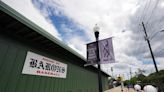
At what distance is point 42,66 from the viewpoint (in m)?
4.11

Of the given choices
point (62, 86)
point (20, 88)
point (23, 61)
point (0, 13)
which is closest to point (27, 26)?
point (0, 13)

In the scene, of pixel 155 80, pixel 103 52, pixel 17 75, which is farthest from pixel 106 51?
pixel 155 80

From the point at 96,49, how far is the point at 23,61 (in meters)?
2.44

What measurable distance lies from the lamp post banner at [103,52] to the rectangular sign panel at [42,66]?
63.5 inches

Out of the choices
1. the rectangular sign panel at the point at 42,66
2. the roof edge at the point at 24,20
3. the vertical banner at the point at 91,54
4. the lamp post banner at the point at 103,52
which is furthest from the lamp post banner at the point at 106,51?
the rectangular sign panel at the point at 42,66

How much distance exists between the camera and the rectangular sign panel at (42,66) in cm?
363

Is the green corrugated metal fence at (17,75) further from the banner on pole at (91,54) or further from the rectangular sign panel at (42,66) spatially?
the banner on pole at (91,54)

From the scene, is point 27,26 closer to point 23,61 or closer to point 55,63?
point 23,61

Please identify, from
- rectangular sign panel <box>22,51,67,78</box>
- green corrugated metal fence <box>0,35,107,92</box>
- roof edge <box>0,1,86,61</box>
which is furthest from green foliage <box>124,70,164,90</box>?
roof edge <box>0,1,86,61</box>

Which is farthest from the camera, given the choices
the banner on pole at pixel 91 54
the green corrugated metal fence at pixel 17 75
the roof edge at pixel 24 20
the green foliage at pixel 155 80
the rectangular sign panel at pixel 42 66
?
the green foliage at pixel 155 80

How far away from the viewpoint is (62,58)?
209 inches

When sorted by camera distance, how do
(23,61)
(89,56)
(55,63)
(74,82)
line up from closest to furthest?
(23,61) < (89,56) < (55,63) < (74,82)

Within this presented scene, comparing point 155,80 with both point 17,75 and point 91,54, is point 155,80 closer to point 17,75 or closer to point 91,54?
point 91,54

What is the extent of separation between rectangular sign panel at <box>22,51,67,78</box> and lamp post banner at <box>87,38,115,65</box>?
1.61m
